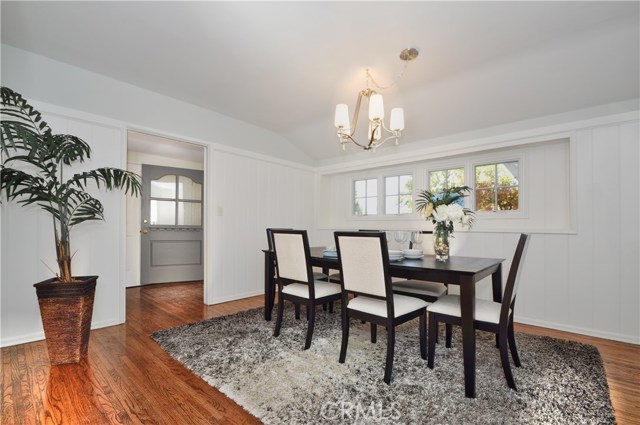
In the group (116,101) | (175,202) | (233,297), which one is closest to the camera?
(116,101)

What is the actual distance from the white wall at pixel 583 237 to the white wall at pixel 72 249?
12.9 feet

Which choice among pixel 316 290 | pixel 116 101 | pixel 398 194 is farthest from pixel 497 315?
pixel 116 101

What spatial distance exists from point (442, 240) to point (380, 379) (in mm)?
1119

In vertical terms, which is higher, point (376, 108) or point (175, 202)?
point (376, 108)

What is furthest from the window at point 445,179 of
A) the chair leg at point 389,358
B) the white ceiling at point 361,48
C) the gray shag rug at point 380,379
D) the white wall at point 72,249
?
the white wall at point 72,249

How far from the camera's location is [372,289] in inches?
77.4

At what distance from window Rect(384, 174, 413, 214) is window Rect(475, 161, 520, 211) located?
2.95 ft

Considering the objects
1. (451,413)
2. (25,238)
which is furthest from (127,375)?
(451,413)

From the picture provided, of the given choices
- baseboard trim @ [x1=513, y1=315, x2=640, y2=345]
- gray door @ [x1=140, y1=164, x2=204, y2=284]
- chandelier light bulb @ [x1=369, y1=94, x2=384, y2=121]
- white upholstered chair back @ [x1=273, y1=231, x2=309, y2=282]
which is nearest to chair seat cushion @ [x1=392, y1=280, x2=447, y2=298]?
white upholstered chair back @ [x1=273, y1=231, x2=309, y2=282]

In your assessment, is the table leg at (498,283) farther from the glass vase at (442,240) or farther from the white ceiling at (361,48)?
the white ceiling at (361,48)

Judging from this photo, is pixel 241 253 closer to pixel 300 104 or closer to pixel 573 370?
pixel 300 104

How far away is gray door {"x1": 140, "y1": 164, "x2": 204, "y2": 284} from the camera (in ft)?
16.1

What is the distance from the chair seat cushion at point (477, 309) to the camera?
5.91ft

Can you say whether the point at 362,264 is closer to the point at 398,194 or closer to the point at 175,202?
the point at 398,194
